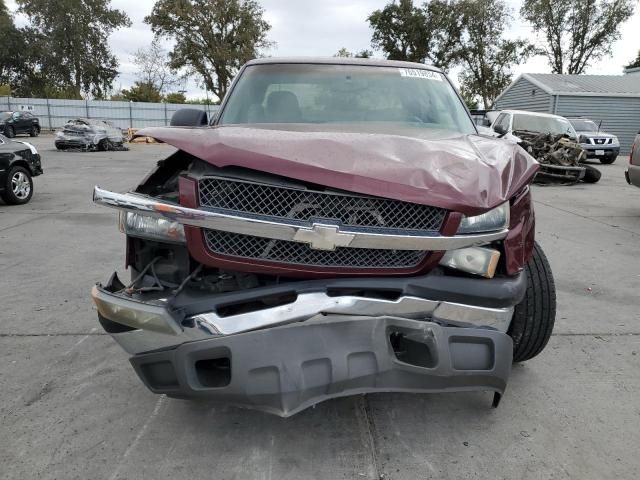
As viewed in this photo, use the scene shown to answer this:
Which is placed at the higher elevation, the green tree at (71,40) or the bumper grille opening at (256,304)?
the green tree at (71,40)

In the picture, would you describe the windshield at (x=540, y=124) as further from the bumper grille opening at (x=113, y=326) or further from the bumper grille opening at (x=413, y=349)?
the bumper grille opening at (x=113, y=326)

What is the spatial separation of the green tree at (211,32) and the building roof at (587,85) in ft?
78.1

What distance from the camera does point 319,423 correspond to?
7.78 ft

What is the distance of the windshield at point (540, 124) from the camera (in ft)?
Result: 45.2

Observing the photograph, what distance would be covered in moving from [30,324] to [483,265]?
10.4 feet

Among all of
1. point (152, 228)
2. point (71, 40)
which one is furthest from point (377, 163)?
point (71, 40)

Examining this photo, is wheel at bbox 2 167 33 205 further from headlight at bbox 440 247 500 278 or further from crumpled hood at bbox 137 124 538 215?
headlight at bbox 440 247 500 278

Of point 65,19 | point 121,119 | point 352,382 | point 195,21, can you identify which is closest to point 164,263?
point 352,382

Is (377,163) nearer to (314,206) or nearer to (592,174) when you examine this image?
(314,206)

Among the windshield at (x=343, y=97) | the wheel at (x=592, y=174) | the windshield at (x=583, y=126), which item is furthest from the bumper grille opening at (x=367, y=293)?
the windshield at (x=583, y=126)

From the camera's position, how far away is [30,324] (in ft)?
11.6

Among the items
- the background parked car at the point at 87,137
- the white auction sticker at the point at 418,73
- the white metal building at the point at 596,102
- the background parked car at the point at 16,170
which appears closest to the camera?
the white auction sticker at the point at 418,73

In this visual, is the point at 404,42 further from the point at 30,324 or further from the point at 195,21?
the point at 30,324

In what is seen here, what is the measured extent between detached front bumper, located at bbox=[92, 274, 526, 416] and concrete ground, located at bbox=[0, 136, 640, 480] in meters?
0.35
